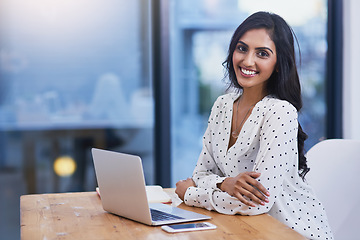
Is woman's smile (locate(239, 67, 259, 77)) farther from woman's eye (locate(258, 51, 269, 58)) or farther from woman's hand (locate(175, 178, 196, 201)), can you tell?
woman's hand (locate(175, 178, 196, 201))

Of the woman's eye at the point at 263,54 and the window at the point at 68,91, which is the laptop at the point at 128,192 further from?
the window at the point at 68,91

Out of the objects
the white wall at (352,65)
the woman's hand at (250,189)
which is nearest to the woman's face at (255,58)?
the woman's hand at (250,189)

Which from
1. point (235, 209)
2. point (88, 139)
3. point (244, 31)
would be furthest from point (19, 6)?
point (235, 209)

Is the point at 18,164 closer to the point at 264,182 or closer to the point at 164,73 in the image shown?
the point at 164,73

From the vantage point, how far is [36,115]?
3.12m

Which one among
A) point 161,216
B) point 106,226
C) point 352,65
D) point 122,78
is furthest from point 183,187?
point 352,65

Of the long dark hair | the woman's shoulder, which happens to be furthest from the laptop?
the long dark hair

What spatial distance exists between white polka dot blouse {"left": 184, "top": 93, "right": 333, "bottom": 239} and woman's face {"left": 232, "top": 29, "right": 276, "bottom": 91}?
0.09m

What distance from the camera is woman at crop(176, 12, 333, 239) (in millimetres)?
1604

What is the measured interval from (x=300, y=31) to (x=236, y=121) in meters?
1.77

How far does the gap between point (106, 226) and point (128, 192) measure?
112 mm

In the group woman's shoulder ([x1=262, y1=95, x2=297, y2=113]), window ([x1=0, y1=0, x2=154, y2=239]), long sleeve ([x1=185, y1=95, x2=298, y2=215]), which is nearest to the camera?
long sleeve ([x1=185, y1=95, x2=298, y2=215])

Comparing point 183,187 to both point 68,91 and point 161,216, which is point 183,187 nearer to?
point 161,216

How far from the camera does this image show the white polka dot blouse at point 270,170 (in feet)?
5.27
